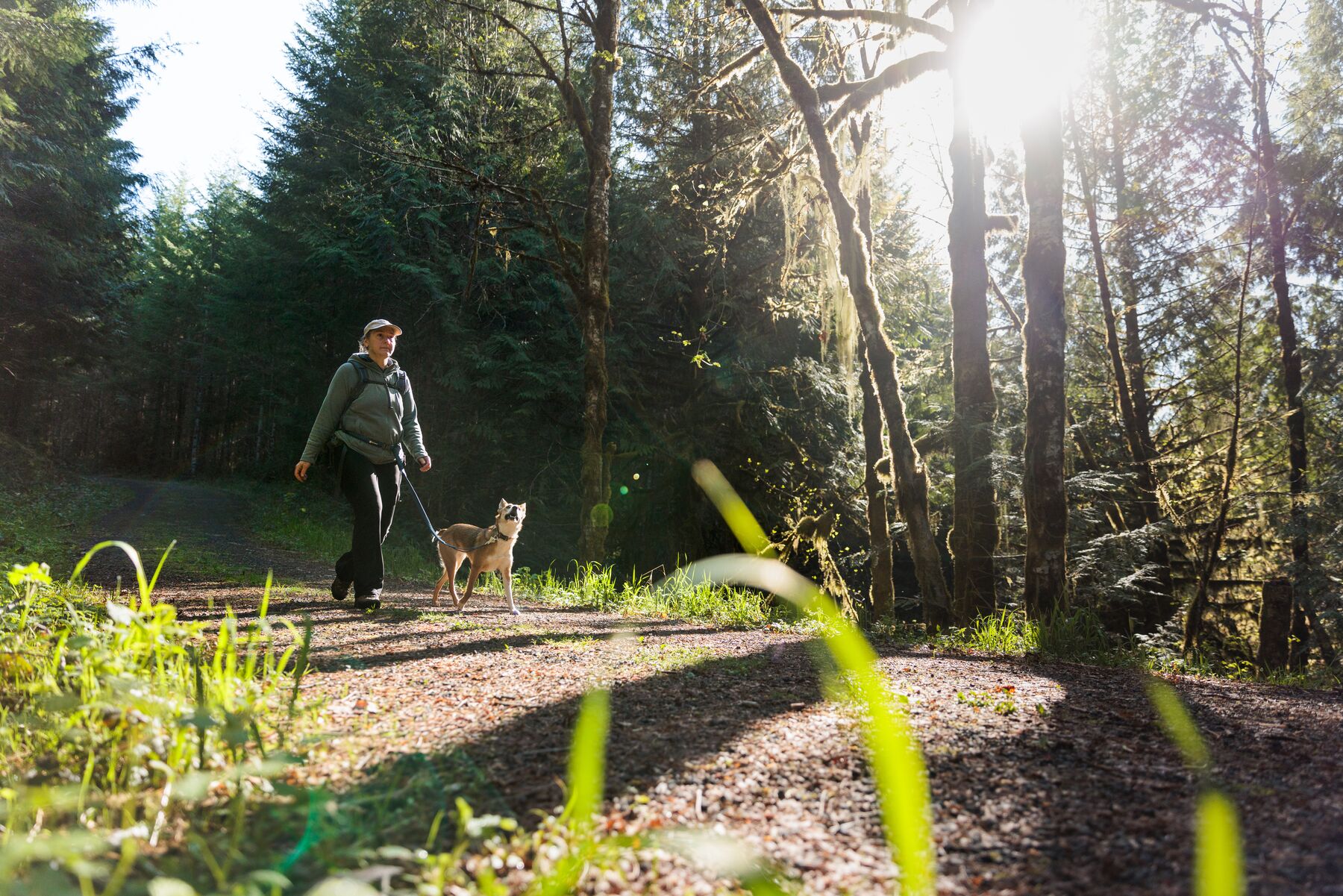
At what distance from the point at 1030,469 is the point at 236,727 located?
222 inches

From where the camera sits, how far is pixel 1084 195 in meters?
14.4

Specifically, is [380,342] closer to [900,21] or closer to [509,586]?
[509,586]

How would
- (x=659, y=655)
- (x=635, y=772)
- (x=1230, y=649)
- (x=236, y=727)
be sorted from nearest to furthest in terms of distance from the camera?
(x=236, y=727), (x=635, y=772), (x=659, y=655), (x=1230, y=649)

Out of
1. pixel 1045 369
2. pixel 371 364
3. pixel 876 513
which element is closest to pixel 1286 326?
pixel 876 513

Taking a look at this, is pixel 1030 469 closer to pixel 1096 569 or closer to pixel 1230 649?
pixel 1096 569

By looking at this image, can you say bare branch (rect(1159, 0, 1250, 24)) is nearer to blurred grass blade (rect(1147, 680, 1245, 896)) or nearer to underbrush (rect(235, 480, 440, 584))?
blurred grass blade (rect(1147, 680, 1245, 896))

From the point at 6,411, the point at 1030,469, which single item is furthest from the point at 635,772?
the point at 6,411

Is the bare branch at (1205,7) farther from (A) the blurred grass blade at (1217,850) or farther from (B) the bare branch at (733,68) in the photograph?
(A) the blurred grass blade at (1217,850)

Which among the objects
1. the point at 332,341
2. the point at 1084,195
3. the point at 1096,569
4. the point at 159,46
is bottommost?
the point at 1096,569

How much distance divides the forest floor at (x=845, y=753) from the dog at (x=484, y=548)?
199 cm

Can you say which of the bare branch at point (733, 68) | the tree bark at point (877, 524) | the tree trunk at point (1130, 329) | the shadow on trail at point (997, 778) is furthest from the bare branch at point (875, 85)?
the tree trunk at point (1130, 329)

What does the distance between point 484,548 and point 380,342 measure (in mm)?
2087

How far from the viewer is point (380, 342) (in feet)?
19.4

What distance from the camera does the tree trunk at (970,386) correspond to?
7.29 meters
